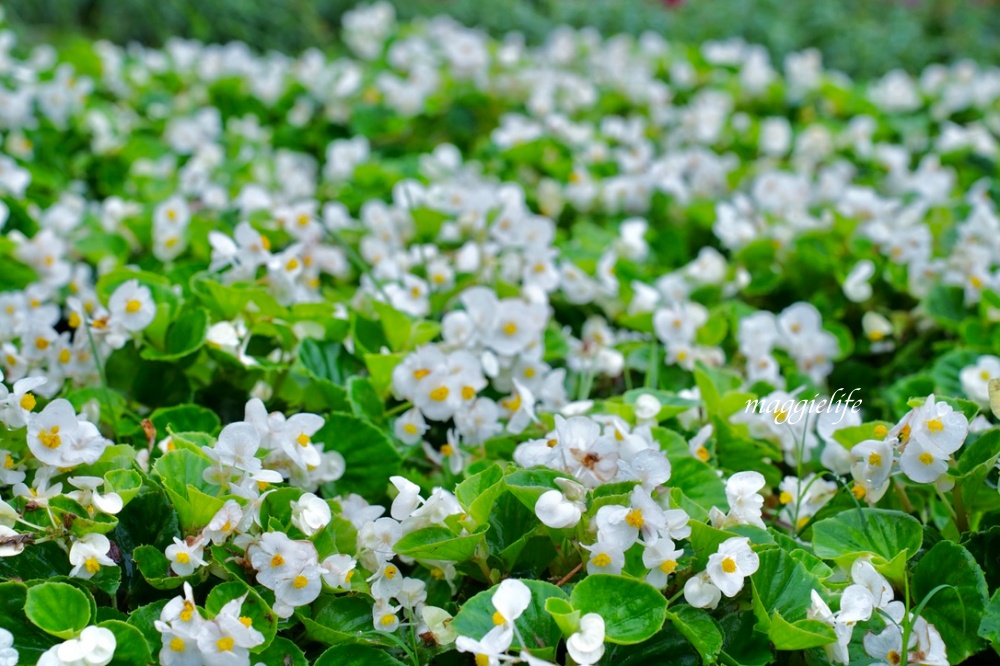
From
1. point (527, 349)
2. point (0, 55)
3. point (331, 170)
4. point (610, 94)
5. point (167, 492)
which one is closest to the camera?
point (167, 492)

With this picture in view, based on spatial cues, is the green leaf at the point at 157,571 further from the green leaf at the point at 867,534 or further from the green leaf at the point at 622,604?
the green leaf at the point at 867,534

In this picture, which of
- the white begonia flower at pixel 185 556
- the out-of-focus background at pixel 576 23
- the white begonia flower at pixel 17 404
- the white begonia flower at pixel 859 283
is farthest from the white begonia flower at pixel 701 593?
the out-of-focus background at pixel 576 23

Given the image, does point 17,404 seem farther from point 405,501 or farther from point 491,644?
point 491,644

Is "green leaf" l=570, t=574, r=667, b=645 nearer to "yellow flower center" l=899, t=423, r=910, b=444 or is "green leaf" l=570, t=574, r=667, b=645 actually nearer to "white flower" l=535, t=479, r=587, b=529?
"white flower" l=535, t=479, r=587, b=529

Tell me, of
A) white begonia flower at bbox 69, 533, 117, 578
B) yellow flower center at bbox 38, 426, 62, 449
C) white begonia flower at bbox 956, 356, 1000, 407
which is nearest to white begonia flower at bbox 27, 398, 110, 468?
yellow flower center at bbox 38, 426, 62, 449

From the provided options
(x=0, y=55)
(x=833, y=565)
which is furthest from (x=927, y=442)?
(x=0, y=55)

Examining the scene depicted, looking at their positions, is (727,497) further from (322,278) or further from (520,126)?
(520,126)

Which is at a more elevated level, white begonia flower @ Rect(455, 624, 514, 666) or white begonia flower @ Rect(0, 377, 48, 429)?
white begonia flower @ Rect(0, 377, 48, 429)
